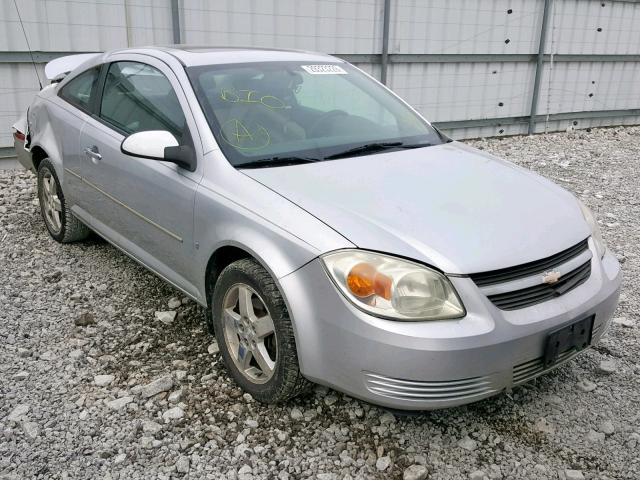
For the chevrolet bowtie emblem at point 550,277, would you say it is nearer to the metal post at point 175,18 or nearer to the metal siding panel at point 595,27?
the metal post at point 175,18

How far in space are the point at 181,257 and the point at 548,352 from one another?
1.74 metres

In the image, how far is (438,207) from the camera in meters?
2.56

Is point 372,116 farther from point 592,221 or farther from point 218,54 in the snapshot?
point 592,221

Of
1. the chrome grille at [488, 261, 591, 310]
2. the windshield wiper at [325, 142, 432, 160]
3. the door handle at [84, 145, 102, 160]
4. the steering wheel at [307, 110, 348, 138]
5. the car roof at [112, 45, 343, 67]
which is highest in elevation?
the car roof at [112, 45, 343, 67]

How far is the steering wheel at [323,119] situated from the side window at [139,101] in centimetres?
65

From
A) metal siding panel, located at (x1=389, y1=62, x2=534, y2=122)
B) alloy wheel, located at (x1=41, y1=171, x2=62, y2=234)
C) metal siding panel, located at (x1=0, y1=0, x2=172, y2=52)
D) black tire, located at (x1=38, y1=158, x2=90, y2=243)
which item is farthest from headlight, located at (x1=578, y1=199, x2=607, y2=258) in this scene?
metal siding panel, located at (x1=389, y1=62, x2=534, y2=122)

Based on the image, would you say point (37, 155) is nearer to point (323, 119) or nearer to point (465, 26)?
point (323, 119)

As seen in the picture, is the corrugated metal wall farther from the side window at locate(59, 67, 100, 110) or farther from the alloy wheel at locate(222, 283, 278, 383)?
the alloy wheel at locate(222, 283, 278, 383)

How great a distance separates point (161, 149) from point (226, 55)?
0.87 m

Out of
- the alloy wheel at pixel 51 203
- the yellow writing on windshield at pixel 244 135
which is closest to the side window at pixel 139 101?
the yellow writing on windshield at pixel 244 135

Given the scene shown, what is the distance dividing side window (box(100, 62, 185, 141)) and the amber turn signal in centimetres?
132

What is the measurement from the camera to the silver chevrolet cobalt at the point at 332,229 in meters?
2.23

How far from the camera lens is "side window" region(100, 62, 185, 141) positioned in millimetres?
3217

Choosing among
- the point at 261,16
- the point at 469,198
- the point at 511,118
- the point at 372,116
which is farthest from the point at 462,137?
the point at 469,198
